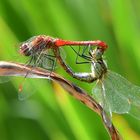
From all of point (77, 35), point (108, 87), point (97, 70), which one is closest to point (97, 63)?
point (97, 70)

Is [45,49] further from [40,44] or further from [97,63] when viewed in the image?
[97,63]

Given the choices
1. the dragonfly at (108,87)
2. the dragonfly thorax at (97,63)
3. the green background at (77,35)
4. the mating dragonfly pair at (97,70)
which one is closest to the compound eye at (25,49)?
the mating dragonfly pair at (97,70)

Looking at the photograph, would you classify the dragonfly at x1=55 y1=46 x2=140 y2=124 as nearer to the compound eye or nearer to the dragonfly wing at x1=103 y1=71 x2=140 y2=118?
the dragonfly wing at x1=103 y1=71 x2=140 y2=118

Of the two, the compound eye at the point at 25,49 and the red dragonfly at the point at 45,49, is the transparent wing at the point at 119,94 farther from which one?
the compound eye at the point at 25,49

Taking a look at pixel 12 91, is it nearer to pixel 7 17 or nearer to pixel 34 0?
pixel 7 17

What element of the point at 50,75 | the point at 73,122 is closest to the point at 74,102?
the point at 73,122

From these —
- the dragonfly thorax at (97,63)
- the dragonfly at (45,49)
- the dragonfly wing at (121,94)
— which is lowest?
the dragonfly wing at (121,94)

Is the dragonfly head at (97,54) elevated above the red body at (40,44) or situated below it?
below
